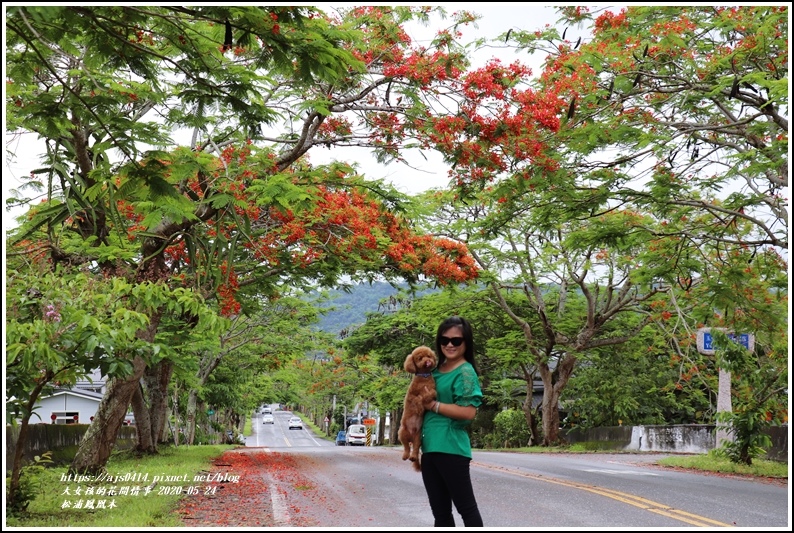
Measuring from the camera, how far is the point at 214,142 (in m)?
13.7

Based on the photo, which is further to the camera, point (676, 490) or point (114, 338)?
point (676, 490)

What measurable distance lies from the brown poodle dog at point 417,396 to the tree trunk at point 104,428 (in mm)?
8684

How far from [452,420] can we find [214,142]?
31.9ft

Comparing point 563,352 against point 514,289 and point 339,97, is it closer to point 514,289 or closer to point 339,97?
point 514,289

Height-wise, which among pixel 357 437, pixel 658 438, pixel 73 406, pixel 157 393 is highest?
pixel 157 393

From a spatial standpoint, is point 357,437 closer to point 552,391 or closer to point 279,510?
point 552,391

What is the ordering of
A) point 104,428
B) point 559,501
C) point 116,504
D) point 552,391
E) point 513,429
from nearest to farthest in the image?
point 116,504 → point 559,501 → point 104,428 → point 552,391 → point 513,429

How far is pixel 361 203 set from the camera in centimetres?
1538

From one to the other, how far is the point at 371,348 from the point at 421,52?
69.1 feet

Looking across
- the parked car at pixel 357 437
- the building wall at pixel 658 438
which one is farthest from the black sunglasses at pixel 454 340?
the parked car at pixel 357 437

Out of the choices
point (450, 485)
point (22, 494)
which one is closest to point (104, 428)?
point (22, 494)

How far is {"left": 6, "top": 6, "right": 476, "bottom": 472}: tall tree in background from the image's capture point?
21.4 feet

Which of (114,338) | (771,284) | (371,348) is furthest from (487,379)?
(114,338)

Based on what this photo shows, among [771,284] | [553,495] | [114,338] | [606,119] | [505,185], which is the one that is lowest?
[553,495]
